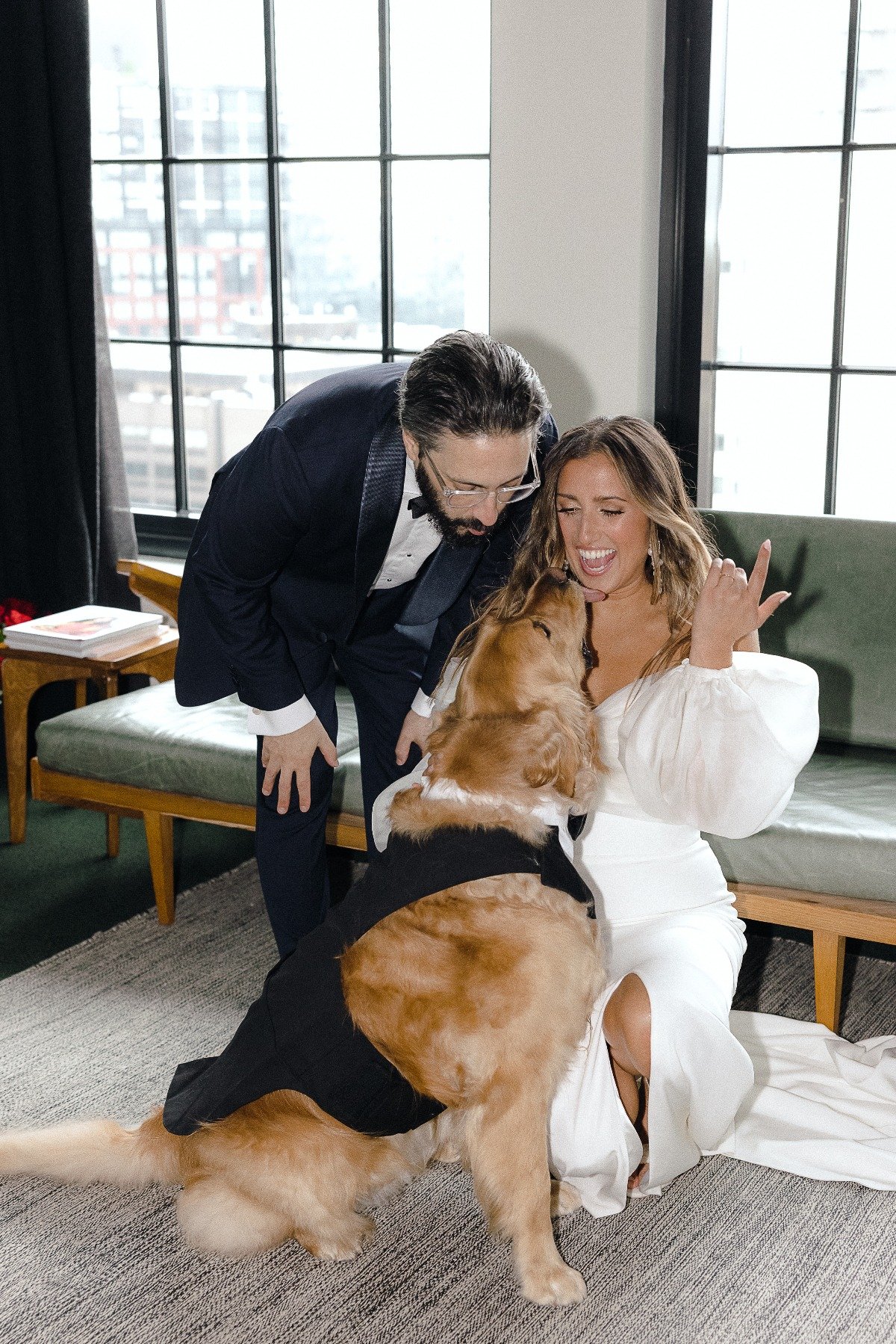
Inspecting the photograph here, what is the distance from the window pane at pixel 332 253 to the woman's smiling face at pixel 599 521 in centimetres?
211

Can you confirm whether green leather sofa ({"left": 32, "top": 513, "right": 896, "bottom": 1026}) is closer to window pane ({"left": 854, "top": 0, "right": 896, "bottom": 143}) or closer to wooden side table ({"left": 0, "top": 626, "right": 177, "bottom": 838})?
wooden side table ({"left": 0, "top": 626, "right": 177, "bottom": 838})

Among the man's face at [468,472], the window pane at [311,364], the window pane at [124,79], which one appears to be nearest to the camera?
the man's face at [468,472]

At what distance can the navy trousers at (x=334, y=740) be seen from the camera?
2355mm

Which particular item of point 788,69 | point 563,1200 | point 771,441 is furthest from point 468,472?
point 788,69

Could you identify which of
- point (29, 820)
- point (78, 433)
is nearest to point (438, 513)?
point (29, 820)

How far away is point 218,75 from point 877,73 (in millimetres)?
2061

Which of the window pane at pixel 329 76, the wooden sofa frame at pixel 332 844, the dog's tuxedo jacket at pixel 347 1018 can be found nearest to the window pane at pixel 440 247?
the window pane at pixel 329 76

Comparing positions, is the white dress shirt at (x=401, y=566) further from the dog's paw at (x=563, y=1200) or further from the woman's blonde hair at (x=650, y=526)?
the dog's paw at (x=563, y=1200)

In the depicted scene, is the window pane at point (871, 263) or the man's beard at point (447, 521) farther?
the window pane at point (871, 263)

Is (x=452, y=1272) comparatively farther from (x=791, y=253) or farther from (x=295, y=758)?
(x=791, y=253)

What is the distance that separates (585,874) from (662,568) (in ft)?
1.72

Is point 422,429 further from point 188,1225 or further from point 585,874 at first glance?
point 188,1225

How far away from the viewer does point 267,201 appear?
161 inches

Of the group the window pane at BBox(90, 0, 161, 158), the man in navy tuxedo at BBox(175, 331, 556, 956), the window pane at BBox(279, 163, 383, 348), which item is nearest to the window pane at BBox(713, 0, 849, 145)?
the window pane at BBox(279, 163, 383, 348)
